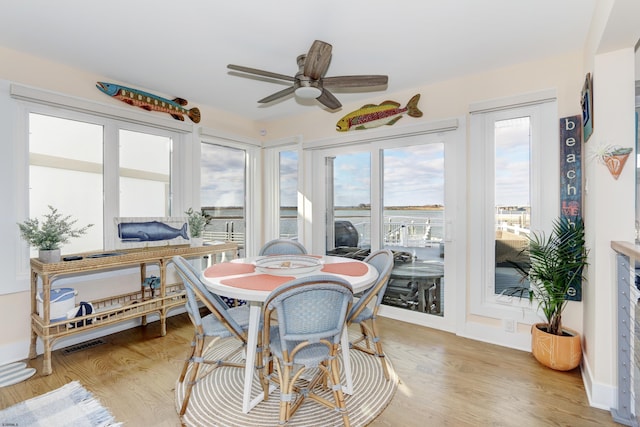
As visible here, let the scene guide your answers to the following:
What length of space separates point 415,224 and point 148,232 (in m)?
2.80

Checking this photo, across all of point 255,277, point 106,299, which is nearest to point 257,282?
point 255,277

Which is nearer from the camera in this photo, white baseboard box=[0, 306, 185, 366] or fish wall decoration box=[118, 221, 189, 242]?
white baseboard box=[0, 306, 185, 366]

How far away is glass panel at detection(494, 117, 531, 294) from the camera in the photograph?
2779mm

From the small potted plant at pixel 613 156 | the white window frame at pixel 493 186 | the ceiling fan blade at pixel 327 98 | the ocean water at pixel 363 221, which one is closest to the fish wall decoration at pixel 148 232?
the ocean water at pixel 363 221

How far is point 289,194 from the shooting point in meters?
4.44

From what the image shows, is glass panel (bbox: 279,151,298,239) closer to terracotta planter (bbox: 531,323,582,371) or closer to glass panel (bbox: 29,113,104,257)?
glass panel (bbox: 29,113,104,257)

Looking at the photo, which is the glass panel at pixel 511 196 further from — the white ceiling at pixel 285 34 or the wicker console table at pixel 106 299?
the wicker console table at pixel 106 299

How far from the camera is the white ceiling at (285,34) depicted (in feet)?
6.44

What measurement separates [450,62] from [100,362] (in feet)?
12.6

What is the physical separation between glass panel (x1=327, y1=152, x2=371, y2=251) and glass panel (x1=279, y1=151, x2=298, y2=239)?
55 cm

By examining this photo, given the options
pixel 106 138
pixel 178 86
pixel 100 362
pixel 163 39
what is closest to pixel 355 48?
pixel 163 39

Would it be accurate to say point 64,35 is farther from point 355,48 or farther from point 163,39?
point 355,48

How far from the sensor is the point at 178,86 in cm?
323

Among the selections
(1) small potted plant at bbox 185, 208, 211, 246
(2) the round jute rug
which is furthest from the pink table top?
(1) small potted plant at bbox 185, 208, 211, 246
